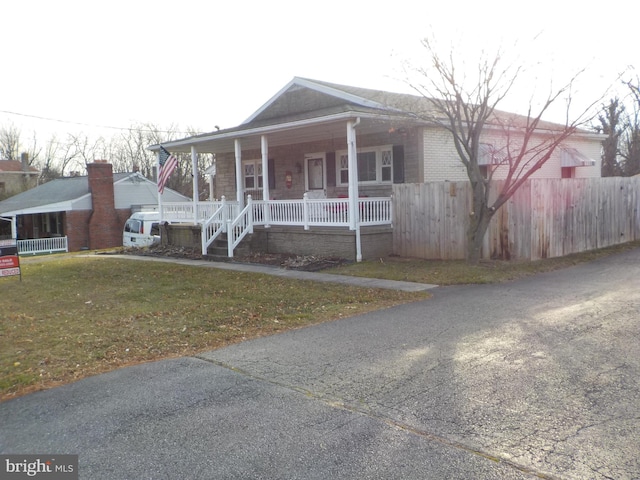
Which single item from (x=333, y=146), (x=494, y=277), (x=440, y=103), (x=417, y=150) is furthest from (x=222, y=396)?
(x=333, y=146)

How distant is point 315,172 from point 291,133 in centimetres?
243

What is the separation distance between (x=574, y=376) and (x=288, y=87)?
1730cm

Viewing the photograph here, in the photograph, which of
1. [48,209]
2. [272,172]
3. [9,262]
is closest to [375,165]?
[272,172]

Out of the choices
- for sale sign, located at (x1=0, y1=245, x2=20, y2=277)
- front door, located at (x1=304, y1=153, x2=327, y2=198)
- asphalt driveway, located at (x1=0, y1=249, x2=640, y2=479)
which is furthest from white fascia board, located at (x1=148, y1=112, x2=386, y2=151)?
asphalt driveway, located at (x1=0, y1=249, x2=640, y2=479)

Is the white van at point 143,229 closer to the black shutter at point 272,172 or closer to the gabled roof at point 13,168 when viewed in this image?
the black shutter at point 272,172

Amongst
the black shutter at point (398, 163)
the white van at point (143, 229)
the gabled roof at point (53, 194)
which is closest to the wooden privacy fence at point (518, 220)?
the black shutter at point (398, 163)

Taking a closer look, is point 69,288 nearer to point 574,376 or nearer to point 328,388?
point 328,388

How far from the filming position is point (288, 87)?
826 inches

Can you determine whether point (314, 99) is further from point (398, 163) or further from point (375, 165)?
point (398, 163)

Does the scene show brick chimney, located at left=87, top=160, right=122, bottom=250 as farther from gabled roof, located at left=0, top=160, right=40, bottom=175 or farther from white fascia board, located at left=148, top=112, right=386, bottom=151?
gabled roof, located at left=0, top=160, right=40, bottom=175

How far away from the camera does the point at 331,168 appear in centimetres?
1975

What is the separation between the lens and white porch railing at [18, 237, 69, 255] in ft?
108

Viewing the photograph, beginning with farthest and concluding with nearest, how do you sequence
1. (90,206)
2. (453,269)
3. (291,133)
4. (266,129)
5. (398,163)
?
(90,206), (291,133), (398,163), (266,129), (453,269)

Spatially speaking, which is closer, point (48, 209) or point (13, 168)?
point (48, 209)
